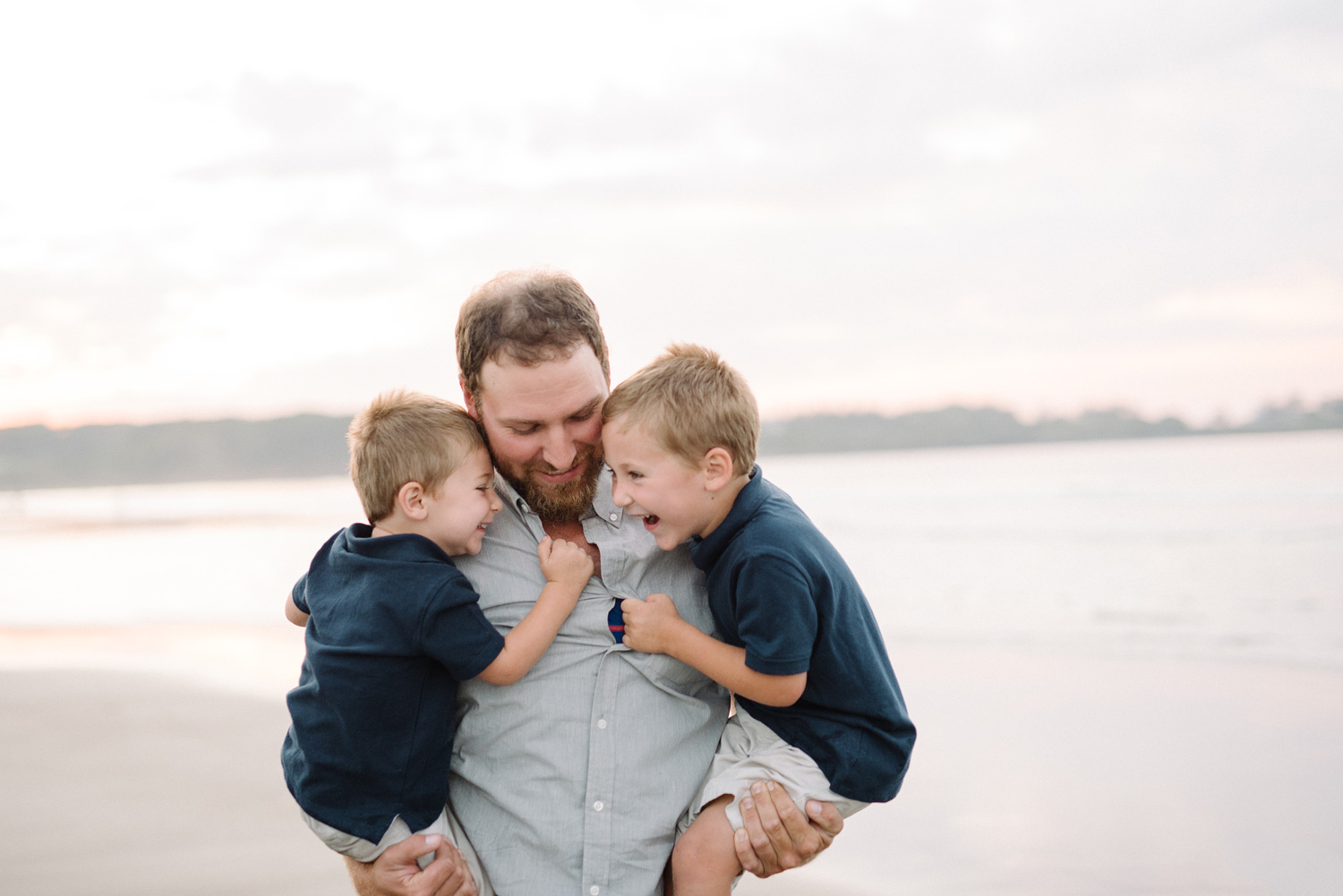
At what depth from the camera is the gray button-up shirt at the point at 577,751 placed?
1.99 meters

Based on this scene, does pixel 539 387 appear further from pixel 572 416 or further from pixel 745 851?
pixel 745 851

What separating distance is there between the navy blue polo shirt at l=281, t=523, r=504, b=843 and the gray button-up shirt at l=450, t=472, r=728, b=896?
104 millimetres

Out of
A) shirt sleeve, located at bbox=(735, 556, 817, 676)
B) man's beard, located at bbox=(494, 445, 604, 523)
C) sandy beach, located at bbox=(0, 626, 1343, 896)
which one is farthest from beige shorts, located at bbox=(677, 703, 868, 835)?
sandy beach, located at bbox=(0, 626, 1343, 896)

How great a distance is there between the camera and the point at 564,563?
205 centimetres

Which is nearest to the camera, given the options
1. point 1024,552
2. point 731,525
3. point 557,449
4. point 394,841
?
point 394,841

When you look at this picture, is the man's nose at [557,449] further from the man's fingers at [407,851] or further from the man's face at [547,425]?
the man's fingers at [407,851]

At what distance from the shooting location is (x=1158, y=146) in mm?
21984

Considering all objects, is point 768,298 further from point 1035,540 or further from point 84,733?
point 84,733

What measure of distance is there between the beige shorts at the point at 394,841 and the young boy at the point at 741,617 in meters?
0.41

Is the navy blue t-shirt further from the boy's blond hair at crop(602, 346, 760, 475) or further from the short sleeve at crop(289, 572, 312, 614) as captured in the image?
the short sleeve at crop(289, 572, 312, 614)

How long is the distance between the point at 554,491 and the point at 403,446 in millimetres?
349

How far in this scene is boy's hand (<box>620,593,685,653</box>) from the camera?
6.61 ft

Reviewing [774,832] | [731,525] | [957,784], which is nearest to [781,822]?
[774,832]

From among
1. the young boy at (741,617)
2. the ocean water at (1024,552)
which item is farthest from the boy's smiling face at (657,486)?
the ocean water at (1024,552)
